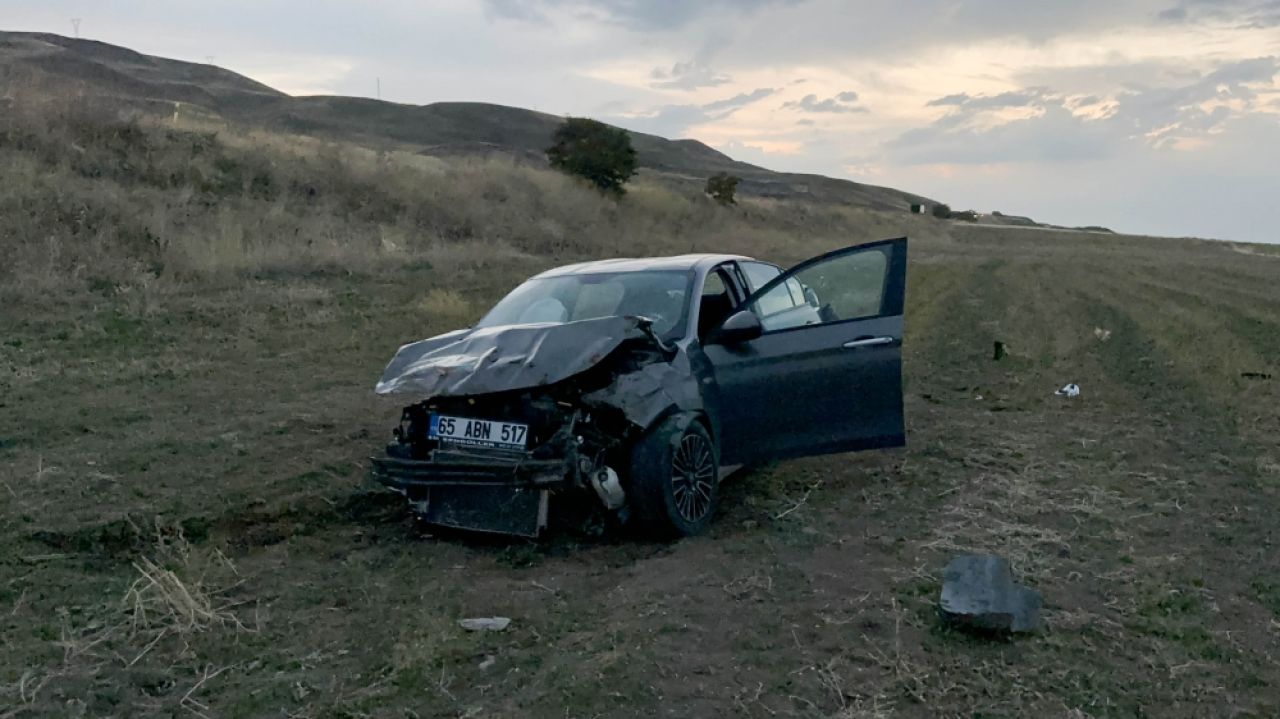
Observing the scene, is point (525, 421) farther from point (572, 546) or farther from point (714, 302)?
point (714, 302)

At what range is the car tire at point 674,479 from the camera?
216 inches

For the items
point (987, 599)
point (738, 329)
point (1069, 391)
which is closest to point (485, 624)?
point (987, 599)

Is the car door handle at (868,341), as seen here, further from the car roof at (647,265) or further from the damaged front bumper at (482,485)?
the damaged front bumper at (482,485)

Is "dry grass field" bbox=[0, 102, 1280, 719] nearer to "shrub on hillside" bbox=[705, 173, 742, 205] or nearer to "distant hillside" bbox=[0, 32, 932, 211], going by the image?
"shrub on hillside" bbox=[705, 173, 742, 205]

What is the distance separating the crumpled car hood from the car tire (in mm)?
555

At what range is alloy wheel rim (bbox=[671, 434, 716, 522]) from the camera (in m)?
5.68

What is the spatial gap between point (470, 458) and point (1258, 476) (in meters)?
5.34

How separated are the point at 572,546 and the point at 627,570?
57cm

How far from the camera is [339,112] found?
270ft

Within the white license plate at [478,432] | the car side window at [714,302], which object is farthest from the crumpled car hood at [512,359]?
the car side window at [714,302]

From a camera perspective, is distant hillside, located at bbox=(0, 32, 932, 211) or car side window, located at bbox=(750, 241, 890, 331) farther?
distant hillside, located at bbox=(0, 32, 932, 211)

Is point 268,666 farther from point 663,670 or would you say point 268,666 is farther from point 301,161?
point 301,161

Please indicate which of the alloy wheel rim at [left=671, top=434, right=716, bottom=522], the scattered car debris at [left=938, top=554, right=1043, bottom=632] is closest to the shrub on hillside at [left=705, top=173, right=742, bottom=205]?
the alloy wheel rim at [left=671, top=434, right=716, bottom=522]

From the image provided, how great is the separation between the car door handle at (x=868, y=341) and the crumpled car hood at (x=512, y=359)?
1623 millimetres
